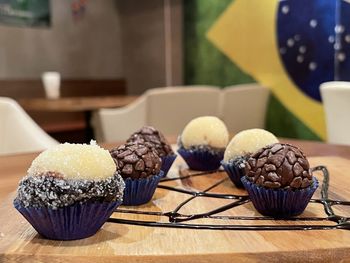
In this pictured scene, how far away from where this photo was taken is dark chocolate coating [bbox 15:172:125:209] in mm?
704

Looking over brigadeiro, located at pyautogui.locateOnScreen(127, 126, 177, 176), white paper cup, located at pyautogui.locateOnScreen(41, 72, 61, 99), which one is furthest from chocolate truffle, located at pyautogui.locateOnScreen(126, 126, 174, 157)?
white paper cup, located at pyautogui.locateOnScreen(41, 72, 61, 99)

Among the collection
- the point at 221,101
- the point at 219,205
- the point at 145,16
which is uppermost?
the point at 145,16

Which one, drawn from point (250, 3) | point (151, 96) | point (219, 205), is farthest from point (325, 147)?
point (250, 3)

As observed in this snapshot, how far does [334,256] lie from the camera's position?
2.17ft

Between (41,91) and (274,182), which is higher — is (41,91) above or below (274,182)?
below

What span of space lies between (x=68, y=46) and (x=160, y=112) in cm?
281

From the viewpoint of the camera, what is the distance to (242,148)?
104 centimetres

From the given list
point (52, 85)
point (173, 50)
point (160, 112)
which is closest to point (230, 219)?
point (160, 112)

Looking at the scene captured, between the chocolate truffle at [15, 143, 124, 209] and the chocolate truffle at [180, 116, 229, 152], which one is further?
the chocolate truffle at [180, 116, 229, 152]

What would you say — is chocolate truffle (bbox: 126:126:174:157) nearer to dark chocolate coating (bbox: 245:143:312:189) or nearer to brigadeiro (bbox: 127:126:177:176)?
brigadeiro (bbox: 127:126:177:176)

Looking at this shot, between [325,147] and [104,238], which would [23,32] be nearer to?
[325,147]

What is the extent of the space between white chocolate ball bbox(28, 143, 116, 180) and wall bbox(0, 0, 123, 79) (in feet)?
16.1

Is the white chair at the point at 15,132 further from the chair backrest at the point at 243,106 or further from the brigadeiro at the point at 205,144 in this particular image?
the chair backrest at the point at 243,106

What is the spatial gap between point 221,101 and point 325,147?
8.63 ft
